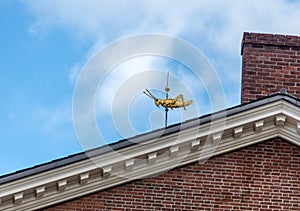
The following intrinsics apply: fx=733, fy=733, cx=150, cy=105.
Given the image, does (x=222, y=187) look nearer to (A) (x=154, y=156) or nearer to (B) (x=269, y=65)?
(A) (x=154, y=156)

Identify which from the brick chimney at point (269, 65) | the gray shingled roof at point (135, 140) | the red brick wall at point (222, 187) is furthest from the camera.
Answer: the brick chimney at point (269, 65)

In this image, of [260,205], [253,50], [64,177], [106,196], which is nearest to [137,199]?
[106,196]

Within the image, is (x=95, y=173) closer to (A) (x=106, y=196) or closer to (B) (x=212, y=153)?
(A) (x=106, y=196)

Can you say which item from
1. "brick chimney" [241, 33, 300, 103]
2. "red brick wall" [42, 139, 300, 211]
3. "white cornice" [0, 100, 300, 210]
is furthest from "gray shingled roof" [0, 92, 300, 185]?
"brick chimney" [241, 33, 300, 103]

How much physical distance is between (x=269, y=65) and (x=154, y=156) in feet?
14.9

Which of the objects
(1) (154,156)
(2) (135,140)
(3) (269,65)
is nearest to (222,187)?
(1) (154,156)

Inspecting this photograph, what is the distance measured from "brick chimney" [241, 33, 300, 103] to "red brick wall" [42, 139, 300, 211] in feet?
8.26

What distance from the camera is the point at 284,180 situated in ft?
49.9

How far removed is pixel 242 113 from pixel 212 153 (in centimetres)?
104

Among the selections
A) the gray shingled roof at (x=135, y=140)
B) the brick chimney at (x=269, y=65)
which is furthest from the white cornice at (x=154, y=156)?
the brick chimney at (x=269, y=65)

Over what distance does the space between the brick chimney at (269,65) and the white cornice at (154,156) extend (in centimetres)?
223

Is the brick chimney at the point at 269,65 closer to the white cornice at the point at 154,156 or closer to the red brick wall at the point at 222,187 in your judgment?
the white cornice at the point at 154,156

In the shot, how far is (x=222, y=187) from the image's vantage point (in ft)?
49.5

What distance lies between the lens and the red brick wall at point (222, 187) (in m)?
14.9
